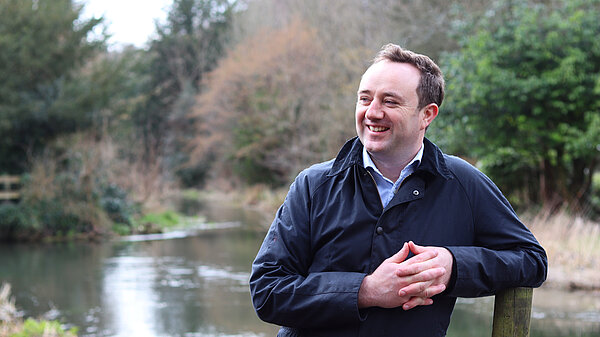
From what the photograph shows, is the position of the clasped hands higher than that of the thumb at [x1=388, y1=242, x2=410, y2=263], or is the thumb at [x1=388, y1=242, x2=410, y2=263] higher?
the thumb at [x1=388, y1=242, x2=410, y2=263]

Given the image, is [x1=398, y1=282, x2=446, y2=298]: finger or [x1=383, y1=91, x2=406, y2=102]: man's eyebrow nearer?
[x1=398, y1=282, x2=446, y2=298]: finger

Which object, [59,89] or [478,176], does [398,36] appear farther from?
[478,176]

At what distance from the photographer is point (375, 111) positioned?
2285 mm

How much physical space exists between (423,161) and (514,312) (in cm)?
57

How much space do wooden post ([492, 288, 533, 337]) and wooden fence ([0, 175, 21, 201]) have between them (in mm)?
17275

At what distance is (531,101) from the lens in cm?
1314

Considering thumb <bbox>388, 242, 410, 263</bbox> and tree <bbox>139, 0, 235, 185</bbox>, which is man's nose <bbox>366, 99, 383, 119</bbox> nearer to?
thumb <bbox>388, 242, 410, 263</bbox>

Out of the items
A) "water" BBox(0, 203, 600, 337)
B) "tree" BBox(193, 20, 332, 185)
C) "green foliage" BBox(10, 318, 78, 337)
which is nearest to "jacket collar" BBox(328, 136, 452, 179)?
"green foliage" BBox(10, 318, 78, 337)

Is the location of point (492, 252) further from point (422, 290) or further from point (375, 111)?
point (375, 111)

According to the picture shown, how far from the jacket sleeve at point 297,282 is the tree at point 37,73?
1670cm

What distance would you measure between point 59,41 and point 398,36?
9.65 metres

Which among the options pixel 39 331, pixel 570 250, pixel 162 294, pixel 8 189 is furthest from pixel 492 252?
pixel 8 189

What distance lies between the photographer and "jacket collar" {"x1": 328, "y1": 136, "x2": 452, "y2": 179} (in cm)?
228

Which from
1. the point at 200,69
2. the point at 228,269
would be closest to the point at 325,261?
the point at 228,269
